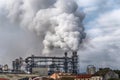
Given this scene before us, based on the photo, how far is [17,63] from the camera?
196125mm

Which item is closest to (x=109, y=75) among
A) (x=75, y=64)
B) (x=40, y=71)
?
(x=75, y=64)

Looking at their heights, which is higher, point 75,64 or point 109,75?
point 75,64

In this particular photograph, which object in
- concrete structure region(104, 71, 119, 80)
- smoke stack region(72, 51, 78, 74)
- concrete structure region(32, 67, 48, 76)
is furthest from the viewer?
concrete structure region(32, 67, 48, 76)

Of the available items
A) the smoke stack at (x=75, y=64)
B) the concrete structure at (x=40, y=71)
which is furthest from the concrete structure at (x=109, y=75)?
the concrete structure at (x=40, y=71)

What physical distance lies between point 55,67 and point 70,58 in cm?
1730

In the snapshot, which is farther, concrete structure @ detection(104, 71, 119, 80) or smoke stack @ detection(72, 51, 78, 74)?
smoke stack @ detection(72, 51, 78, 74)

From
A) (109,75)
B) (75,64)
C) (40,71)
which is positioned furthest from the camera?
(40,71)

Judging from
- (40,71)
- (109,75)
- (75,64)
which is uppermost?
(75,64)

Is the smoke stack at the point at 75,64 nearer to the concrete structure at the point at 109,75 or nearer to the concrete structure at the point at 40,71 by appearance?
the concrete structure at the point at 40,71

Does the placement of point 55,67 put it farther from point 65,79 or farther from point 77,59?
point 65,79

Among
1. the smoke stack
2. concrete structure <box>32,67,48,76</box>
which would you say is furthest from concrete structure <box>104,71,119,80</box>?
concrete structure <box>32,67,48,76</box>

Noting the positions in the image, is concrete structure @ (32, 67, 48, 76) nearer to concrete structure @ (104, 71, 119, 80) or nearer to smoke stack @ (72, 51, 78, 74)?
smoke stack @ (72, 51, 78, 74)

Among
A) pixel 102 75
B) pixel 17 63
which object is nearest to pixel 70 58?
→ pixel 17 63

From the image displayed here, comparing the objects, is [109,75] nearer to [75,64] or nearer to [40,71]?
[75,64]
